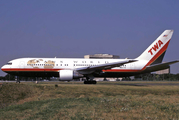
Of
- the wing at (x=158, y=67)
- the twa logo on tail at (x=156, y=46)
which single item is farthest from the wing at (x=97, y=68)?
the twa logo on tail at (x=156, y=46)

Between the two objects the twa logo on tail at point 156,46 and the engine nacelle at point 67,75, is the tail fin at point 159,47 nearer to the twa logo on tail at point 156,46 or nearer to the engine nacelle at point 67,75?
the twa logo on tail at point 156,46

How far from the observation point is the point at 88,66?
125ft

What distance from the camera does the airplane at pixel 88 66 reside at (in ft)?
117

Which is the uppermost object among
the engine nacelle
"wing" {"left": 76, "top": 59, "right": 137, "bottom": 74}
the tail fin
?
the tail fin

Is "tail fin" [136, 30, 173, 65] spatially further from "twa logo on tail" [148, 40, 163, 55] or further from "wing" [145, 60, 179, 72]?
"wing" [145, 60, 179, 72]

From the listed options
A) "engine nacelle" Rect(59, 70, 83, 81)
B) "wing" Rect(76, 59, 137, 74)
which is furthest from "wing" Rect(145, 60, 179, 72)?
"engine nacelle" Rect(59, 70, 83, 81)

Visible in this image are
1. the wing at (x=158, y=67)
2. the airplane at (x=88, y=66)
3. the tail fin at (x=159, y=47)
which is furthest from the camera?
the tail fin at (x=159, y=47)

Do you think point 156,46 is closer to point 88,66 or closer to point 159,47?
point 159,47

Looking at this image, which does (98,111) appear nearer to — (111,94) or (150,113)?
(150,113)

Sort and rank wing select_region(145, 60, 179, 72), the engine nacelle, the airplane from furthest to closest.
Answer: wing select_region(145, 60, 179, 72) < the airplane < the engine nacelle

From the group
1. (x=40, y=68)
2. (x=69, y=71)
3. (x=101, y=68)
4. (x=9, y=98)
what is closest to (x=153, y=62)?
(x=101, y=68)

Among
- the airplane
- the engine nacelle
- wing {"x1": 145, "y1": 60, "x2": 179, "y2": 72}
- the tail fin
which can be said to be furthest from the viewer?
the tail fin

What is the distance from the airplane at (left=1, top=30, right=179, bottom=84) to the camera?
35.6 metres

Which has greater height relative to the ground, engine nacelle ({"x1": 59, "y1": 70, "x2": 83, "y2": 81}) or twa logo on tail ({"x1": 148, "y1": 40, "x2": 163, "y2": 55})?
twa logo on tail ({"x1": 148, "y1": 40, "x2": 163, "y2": 55})
